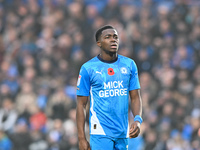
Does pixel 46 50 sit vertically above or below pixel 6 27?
below

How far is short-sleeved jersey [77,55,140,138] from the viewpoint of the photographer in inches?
247

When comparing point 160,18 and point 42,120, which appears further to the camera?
point 160,18

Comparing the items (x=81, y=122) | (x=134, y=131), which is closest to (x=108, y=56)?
(x=81, y=122)

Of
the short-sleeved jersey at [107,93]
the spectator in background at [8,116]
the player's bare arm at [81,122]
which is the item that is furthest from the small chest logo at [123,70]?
the spectator in background at [8,116]

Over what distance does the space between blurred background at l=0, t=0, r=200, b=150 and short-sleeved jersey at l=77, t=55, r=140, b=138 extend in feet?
16.2

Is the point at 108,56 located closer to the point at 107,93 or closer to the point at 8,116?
the point at 107,93

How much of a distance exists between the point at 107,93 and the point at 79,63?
27.2ft

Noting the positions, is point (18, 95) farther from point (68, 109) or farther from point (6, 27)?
point (6, 27)

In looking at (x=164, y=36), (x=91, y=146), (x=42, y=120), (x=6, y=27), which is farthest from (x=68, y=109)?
(x=91, y=146)

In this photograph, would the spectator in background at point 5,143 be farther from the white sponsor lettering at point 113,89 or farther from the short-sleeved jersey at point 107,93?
the white sponsor lettering at point 113,89

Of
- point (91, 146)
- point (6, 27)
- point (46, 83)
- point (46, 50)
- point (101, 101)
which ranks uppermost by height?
point (6, 27)

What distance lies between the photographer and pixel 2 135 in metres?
12.7

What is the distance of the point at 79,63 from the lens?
14.5 m

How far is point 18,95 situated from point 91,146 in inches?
317
